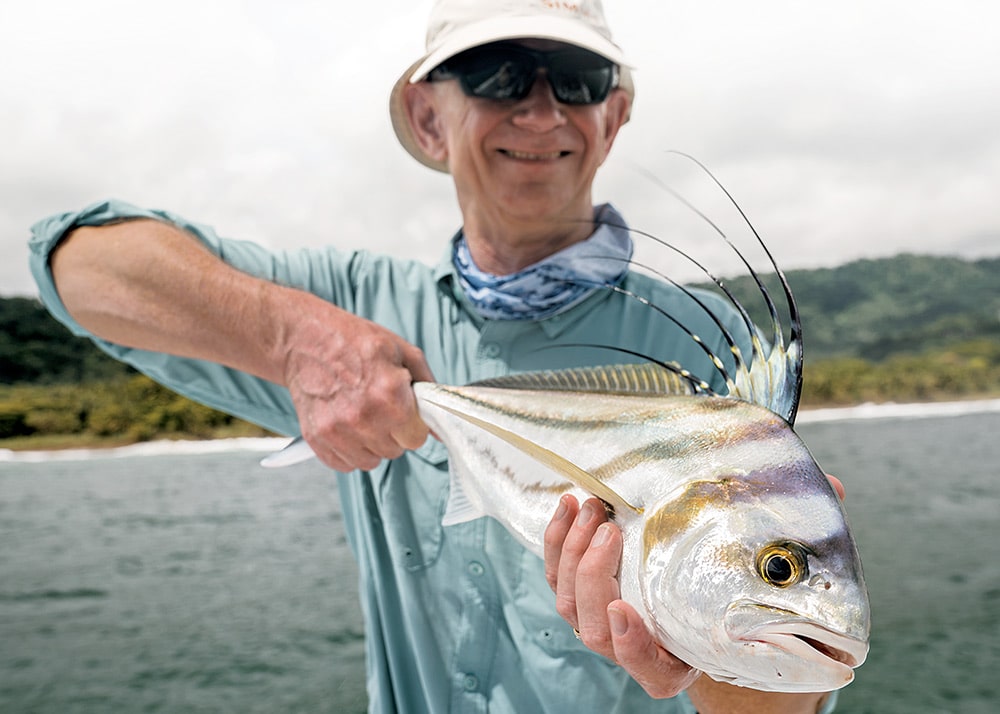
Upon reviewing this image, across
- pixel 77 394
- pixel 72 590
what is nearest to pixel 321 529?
pixel 72 590

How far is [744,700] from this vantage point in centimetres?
144

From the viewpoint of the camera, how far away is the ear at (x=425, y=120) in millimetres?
2416

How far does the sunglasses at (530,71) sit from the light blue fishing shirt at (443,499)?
1.86 feet

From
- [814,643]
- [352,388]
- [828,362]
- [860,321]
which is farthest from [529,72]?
[860,321]

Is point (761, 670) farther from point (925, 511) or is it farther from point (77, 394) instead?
point (77, 394)

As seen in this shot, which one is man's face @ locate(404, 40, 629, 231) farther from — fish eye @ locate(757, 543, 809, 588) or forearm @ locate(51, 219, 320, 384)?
fish eye @ locate(757, 543, 809, 588)

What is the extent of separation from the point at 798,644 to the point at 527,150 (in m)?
1.55

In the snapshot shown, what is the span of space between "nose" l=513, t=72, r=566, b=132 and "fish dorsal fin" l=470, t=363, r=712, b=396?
85 centimetres

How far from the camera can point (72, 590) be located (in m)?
17.7

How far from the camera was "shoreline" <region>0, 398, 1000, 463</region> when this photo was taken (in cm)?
4572

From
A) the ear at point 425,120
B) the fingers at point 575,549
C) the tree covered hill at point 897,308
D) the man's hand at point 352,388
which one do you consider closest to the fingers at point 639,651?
the fingers at point 575,549

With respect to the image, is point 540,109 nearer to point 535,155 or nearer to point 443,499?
point 535,155

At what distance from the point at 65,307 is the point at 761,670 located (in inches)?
81.2

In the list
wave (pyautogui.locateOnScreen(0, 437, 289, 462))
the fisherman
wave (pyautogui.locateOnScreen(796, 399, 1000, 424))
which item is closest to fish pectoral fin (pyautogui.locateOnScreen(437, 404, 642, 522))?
the fisherman
